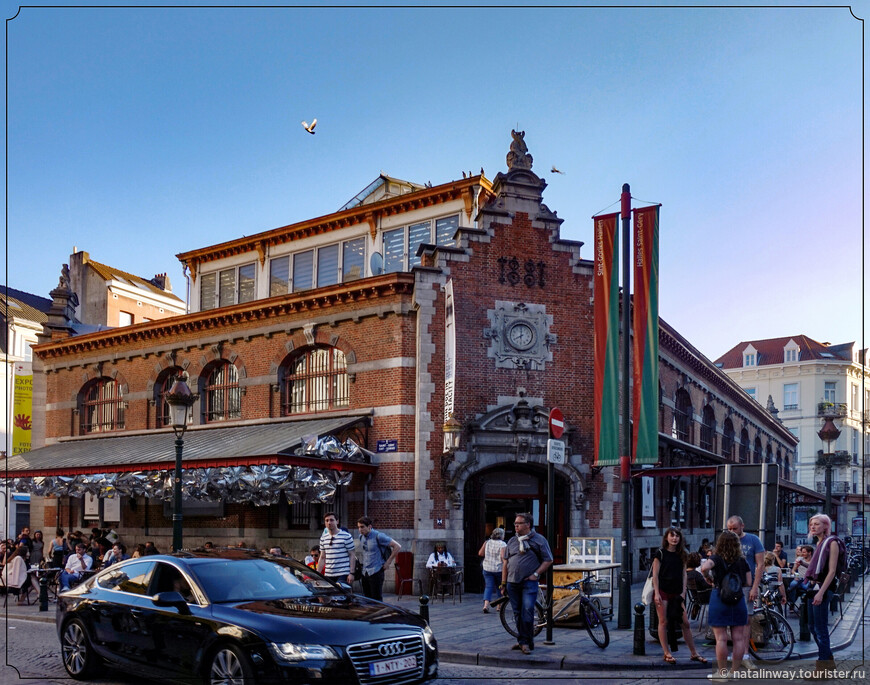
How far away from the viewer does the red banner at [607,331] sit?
1662 centimetres

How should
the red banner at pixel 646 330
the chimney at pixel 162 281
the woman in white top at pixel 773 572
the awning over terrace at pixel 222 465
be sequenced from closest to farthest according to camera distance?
the woman in white top at pixel 773 572 < the red banner at pixel 646 330 < the awning over terrace at pixel 222 465 < the chimney at pixel 162 281

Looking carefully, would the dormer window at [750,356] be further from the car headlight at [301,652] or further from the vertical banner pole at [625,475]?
the car headlight at [301,652]

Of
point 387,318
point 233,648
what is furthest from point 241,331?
point 233,648

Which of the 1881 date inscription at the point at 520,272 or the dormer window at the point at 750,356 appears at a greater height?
the dormer window at the point at 750,356

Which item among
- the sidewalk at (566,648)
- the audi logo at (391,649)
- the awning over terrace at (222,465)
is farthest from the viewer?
the awning over terrace at (222,465)

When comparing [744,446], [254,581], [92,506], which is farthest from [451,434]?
[744,446]

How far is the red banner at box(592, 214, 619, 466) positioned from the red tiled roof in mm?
57095

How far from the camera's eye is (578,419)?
22172 mm

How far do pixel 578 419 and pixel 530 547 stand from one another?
10554 mm

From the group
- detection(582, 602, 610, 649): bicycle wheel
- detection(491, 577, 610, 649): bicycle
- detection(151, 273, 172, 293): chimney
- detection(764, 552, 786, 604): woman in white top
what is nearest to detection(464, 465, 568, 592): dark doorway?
detection(764, 552, 786, 604): woman in white top

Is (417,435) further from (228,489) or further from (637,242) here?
(637,242)

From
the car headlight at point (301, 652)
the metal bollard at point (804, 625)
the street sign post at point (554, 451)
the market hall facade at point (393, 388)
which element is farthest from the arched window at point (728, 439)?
the car headlight at point (301, 652)

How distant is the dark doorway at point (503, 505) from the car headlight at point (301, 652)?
1391cm

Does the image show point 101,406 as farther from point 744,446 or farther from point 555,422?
point 744,446
